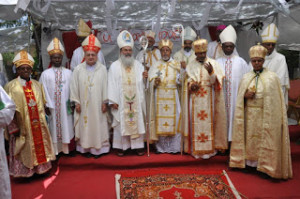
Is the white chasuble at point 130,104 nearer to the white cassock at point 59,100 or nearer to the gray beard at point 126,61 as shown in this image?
the gray beard at point 126,61

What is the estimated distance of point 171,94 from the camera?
5.25 metres

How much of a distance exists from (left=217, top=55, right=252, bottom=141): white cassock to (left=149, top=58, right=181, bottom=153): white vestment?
94cm

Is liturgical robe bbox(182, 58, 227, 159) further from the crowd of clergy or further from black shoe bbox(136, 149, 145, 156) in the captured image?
black shoe bbox(136, 149, 145, 156)

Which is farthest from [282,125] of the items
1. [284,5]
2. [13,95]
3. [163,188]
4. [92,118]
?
[13,95]

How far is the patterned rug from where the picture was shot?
396 cm

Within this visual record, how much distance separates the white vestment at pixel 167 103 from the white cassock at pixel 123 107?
27cm

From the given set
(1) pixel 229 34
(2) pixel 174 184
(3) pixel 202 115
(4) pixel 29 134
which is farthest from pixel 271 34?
(4) pixel 29 134

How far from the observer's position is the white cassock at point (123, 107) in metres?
5.09

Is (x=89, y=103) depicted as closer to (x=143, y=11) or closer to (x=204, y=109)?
(x=204, y=109)

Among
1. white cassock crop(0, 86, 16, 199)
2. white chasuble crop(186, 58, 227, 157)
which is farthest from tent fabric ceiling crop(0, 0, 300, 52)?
white cassock crop(0, 86, 16, 199)

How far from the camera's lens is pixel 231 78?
16.9 feet

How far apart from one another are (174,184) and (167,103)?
5.37 ft

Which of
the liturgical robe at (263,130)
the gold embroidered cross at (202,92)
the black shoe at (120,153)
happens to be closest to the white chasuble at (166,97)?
the gold embroidered cross at (202,92)

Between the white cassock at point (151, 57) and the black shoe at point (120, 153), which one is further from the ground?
the white cassock at point (151, 57)
